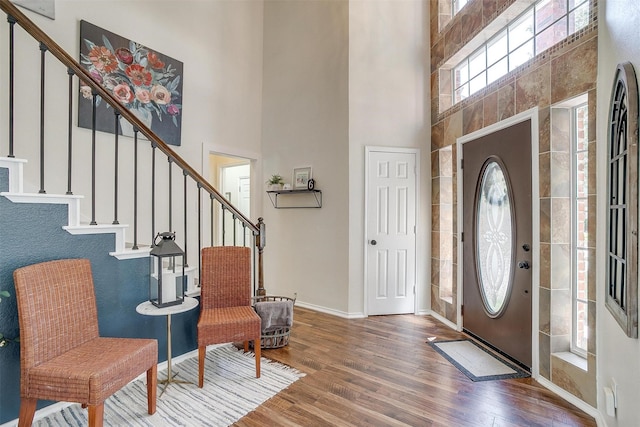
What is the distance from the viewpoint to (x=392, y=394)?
7.25ft

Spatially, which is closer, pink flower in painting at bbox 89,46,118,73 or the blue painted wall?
the blue painted wall

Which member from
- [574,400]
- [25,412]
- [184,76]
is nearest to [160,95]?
[184,76]

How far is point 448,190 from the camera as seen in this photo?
384 centimetres

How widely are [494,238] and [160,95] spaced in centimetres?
365

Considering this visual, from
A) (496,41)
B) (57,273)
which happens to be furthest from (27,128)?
(496,41)

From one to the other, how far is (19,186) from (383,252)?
3252 millimetres

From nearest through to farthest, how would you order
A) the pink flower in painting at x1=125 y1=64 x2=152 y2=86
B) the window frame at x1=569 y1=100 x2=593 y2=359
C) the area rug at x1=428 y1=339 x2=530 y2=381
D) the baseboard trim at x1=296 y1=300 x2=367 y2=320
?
the window frame at x1=569 y1=100 x2=593 y2=359 < the area rug at x1=428 y1=339 x2=530 y2=381 < the pink flower in painting at x1=125 y1=64 x2=152 y2=86 < the baseboard trim at x1=296 y1=300 x2=367 y2=320

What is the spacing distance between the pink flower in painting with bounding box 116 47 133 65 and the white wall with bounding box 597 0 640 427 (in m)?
3.71

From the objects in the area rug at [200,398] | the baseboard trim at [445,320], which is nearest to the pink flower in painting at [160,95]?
the area rug at [200,398]

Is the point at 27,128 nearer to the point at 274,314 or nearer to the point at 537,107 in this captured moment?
the point at 274,314

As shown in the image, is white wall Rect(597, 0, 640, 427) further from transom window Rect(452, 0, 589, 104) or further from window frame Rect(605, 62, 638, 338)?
transom window Rect(452, 0, 589, 104)

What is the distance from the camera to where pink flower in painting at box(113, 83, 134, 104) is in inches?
122

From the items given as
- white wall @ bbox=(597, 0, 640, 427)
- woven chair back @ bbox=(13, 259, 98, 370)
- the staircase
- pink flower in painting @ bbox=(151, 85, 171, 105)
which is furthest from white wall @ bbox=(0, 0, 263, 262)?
white wall @ bbox=(597, 0, 640, 427)

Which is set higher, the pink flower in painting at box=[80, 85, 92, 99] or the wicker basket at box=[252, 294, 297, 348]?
the pink flower in painting at box=[80, 85, 92, 99]
